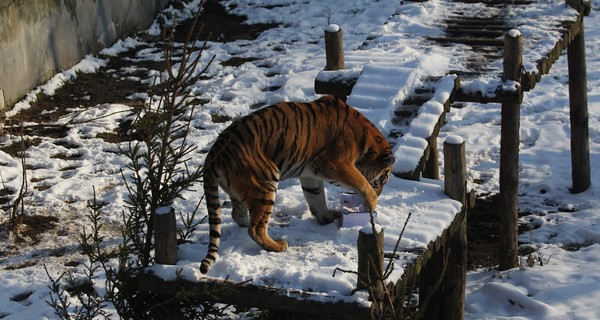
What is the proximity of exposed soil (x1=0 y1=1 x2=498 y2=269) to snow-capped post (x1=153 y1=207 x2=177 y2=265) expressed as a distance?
2329 mm

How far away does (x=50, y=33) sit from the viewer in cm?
1018

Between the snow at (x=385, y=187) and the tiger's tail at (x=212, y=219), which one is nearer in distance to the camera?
the tiger's tail at (x=212, y=219)

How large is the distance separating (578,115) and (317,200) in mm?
4210

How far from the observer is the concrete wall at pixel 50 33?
938 cm

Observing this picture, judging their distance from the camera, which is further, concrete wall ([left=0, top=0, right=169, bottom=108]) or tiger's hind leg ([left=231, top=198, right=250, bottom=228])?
concrete wall ([left=0, top=0, right=169, bottom=108])

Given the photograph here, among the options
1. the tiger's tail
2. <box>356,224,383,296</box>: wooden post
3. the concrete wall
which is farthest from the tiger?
the concrete wall

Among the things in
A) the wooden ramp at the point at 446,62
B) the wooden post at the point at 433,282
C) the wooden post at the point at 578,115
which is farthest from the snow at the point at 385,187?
the wooden post at the point at 433,282

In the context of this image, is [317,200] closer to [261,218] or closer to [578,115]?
[261,218]

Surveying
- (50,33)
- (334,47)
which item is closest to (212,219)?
(334,47)

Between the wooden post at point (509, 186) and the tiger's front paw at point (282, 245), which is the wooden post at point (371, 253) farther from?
the wooden post at point (509, 186)

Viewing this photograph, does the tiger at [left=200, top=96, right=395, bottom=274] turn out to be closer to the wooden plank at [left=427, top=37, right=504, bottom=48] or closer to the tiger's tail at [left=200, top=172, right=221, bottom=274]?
the tiger's tail at [left=200, top=172, right=221, bottom=274]

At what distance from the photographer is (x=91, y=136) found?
8.98 meters

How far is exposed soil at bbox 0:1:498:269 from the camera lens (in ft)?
25.9

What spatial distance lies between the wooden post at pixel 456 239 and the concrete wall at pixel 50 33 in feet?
16.6
